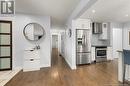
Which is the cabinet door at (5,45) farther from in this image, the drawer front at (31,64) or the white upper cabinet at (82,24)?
the white upper cabinet at (82,24)

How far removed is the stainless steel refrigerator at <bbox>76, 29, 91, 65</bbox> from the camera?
466 centimetres

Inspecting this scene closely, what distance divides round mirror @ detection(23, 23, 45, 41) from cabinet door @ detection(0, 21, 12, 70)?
0.68m

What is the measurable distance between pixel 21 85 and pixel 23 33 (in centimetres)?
231

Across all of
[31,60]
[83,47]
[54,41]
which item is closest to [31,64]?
[31,60]

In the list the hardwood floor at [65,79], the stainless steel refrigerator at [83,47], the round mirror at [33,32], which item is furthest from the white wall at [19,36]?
the stainless steel refrigerator at [83,47]

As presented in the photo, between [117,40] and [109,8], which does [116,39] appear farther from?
[109,8]

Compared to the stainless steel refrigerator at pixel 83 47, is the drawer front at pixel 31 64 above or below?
below

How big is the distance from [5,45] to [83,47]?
3.63 metres

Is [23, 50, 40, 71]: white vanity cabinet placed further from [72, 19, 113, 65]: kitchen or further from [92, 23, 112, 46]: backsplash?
[92, 23, 112, 46]: backsplash

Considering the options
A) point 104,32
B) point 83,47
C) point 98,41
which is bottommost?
point 83,47

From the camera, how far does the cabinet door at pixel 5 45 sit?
12.9 ft

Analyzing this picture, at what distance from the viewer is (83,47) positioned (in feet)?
15.6

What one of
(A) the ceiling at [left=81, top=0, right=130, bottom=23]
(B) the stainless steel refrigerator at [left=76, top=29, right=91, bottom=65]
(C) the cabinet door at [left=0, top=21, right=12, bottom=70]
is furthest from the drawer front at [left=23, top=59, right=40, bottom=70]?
(A) the ceiling at [left=81, top=0, right=130, bottom=23]

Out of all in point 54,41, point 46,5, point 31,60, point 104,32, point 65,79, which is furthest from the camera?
point 54,41
